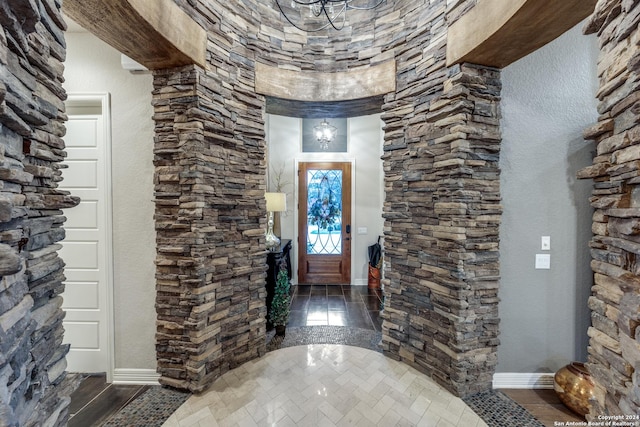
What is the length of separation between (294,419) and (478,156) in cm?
220

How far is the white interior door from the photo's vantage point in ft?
6.47

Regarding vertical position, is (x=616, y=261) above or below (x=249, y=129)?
below

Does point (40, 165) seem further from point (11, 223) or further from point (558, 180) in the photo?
point (558, 180)

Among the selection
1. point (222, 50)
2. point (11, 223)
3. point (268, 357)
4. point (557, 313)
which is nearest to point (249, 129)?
point (222, 50)

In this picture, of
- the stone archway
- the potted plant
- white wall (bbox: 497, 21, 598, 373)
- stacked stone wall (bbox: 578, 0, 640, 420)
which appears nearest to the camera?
stacked stone wall (bbox: 578, 0, 640, 420)

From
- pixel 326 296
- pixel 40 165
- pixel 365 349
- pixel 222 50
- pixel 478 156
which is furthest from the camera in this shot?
pixel 326 296

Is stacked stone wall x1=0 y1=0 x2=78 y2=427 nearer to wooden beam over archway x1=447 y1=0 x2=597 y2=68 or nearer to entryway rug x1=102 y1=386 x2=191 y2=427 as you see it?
entryway rug x1=102 y1=386 x2=191 y2=427

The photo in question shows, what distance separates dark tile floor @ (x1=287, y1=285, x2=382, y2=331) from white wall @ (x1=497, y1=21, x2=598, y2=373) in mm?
1445

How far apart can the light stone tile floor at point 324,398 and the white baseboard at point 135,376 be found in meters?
0.46

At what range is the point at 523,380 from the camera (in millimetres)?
1929

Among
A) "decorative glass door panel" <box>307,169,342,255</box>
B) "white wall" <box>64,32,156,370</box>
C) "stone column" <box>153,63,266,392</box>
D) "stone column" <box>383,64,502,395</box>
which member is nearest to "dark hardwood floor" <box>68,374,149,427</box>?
"white wall" <box>64,32,156,370</box>

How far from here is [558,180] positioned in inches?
74.8

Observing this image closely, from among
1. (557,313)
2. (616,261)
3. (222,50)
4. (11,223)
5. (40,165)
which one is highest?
(222,50)

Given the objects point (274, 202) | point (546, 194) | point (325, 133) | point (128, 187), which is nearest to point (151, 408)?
point (128, 187)
